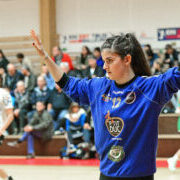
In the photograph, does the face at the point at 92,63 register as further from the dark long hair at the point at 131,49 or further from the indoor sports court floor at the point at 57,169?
the dark long hair at the point at 131,49

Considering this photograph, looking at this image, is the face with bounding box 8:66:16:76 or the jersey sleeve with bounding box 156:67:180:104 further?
the face with bounding box 8:66:16:76

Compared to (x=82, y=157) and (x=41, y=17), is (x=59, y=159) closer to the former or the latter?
(x=82, y=157)

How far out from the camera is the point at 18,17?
14.9 m

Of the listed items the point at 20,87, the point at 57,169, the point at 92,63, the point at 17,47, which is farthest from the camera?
the point at 17,47

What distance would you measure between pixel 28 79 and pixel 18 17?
4145 mm

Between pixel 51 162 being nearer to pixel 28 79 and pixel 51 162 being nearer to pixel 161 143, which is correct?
pixel 161 143

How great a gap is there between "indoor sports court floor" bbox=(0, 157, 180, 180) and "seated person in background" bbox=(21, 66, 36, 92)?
2.48m

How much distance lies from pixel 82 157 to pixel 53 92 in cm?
221

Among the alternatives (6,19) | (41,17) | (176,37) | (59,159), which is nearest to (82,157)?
(59,159)

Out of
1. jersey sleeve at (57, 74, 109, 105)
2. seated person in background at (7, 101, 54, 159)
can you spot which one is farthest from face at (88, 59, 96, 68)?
jersey sleeve at (57, 74, 109, 105)

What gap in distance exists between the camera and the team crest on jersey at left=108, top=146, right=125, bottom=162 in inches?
91.2

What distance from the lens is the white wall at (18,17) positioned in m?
14.7

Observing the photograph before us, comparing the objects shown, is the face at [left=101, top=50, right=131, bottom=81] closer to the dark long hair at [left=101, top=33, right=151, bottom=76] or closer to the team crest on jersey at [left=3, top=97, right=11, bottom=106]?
the dark long hair at [left=101, top=33, right=151, bottom=76]

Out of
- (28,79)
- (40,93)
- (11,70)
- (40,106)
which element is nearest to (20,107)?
(40,93)
